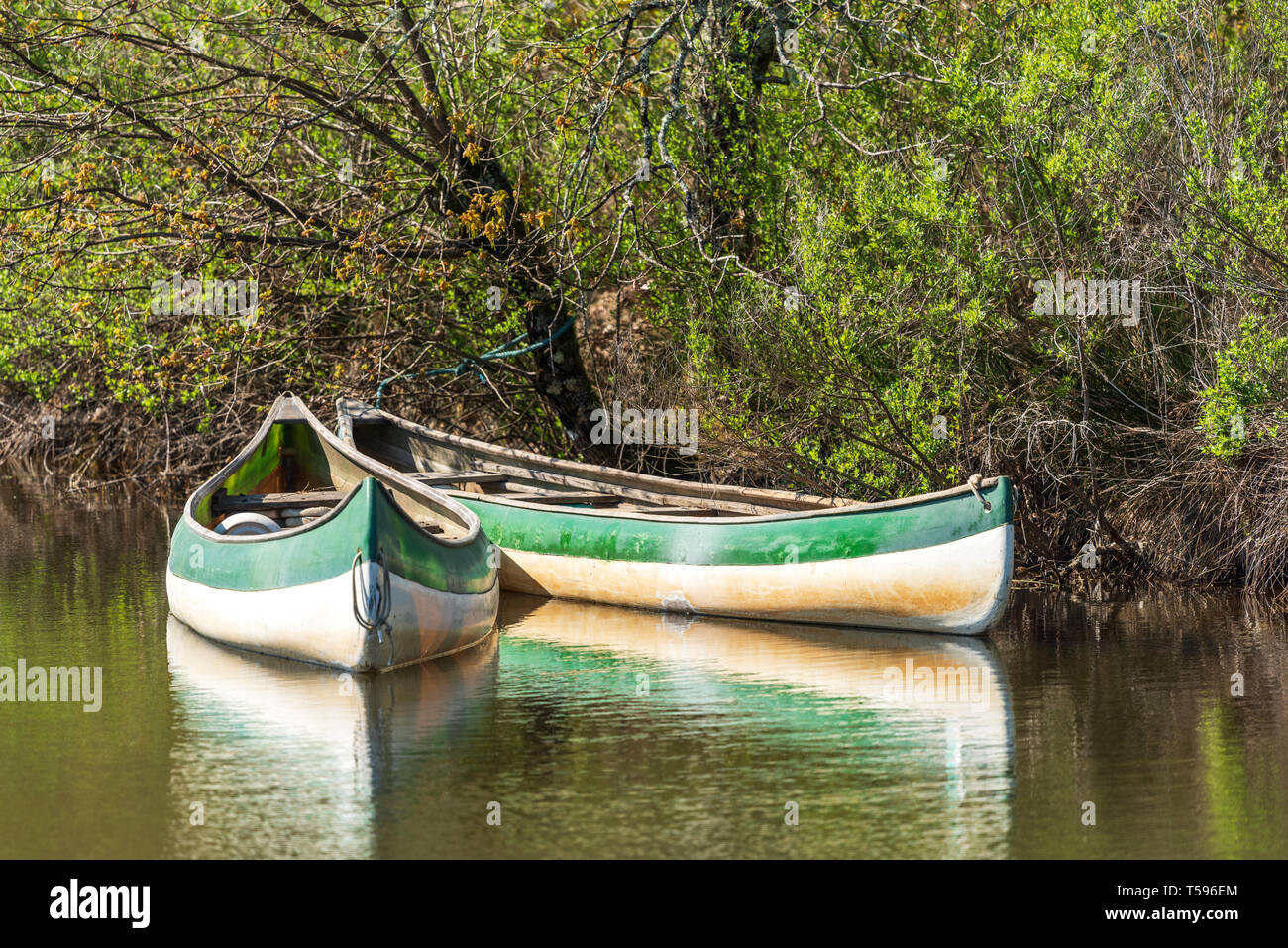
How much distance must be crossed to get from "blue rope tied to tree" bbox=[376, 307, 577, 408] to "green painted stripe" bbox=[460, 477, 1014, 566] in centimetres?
292

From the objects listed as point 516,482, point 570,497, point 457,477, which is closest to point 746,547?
point 570,497

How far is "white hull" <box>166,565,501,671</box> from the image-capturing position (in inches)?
366

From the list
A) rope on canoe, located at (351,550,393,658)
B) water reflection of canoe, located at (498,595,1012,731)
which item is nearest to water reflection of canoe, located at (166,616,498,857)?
rope on canoe, located at (351,550,393,658)

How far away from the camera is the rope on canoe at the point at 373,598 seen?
910 centimetres

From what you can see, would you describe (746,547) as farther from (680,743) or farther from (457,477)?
(457,477)

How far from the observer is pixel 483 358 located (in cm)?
1568

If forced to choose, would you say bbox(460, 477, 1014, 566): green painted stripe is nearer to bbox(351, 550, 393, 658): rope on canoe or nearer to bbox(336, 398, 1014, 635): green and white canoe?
bbox(336, 398, 1014, 635): green and white canoe

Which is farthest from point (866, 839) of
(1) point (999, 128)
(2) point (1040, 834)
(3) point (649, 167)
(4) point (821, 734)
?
(3) point (649, 167)

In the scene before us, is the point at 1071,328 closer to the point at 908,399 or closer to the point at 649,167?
the point at 908,399

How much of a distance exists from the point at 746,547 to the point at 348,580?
10.2 ft

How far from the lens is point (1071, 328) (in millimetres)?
11922

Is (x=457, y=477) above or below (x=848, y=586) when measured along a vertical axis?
above

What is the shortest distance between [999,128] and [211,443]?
12.0 m

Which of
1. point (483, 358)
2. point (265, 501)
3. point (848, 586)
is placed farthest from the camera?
point (483, 358)
